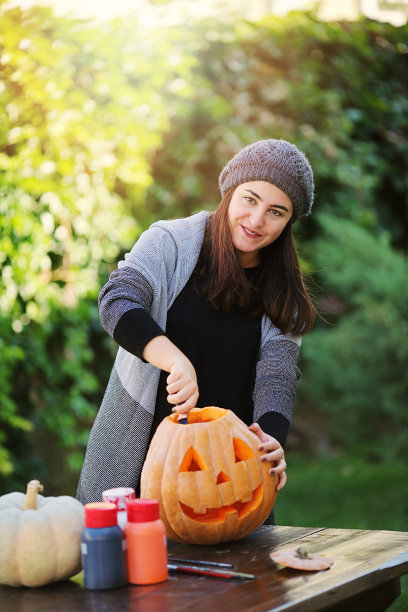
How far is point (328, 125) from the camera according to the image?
5.79 meters

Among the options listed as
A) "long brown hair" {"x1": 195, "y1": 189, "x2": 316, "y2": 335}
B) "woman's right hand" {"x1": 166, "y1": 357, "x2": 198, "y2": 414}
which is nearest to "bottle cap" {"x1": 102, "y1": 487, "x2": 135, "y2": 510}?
"woman's right hand" {"x1": 166, "y1": 357, "x2": 198, "y2": 414}

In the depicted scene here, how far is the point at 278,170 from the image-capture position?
2.29 meters

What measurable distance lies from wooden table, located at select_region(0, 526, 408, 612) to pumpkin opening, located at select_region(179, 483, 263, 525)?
7 centimetres

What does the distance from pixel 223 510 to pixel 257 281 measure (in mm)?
797

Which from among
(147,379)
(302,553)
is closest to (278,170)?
(147,379)

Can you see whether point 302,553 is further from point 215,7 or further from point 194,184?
point 215,7

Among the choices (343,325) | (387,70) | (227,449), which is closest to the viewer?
(227,449)

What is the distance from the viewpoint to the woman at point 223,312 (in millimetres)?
2283

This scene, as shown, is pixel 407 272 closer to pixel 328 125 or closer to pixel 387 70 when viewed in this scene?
pixel 328 125

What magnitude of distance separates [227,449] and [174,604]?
0.48 m

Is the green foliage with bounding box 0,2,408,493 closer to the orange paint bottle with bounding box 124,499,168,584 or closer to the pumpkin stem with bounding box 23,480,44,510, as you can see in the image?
the pumpkin stem with bounding box 23,480,44,510

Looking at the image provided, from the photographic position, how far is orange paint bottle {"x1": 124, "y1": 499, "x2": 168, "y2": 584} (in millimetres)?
1604

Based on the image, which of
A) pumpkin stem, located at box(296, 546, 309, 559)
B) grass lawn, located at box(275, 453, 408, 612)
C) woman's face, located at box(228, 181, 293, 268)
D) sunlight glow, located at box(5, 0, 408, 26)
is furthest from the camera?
grass lawn, located at box(275, 453, 408, 612)

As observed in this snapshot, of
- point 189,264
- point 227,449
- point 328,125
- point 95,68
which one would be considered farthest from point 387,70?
point 227,449
